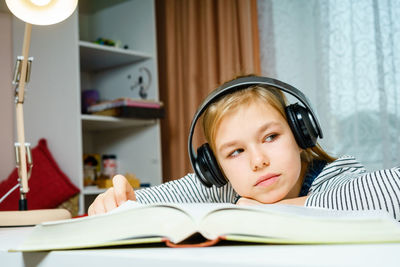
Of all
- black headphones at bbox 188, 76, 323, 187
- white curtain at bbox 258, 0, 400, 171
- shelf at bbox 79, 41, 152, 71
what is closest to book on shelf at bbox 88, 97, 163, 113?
shelf at bbox 79, 41, 152, 71

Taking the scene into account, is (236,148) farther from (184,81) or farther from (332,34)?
(184,81)

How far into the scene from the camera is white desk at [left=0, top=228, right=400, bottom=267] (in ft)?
0.91

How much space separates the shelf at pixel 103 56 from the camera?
2371 mm

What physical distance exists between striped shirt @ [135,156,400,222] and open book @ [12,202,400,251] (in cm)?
21

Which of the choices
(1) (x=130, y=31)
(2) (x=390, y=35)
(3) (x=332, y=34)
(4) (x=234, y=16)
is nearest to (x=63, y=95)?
(1) (x=130, y=31)

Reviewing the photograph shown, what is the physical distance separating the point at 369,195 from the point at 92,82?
2484 millimetres

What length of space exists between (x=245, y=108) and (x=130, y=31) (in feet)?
6.37

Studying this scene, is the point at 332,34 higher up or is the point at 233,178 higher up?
the point at 332,34

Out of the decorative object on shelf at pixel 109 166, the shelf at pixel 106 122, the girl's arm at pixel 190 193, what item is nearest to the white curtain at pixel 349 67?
the shelf at pixel 106 122

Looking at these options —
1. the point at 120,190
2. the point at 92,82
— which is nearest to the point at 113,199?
the point at 120,190

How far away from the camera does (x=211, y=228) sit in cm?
38

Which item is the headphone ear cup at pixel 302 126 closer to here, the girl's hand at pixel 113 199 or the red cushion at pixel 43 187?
the girl's hand at pixel 113 199

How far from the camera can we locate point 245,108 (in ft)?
3.07

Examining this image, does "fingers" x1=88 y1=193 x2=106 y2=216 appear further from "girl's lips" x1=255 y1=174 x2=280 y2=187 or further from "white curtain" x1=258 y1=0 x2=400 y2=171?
"white curtain" x1=258 y1=0 x2=400 y2=171
